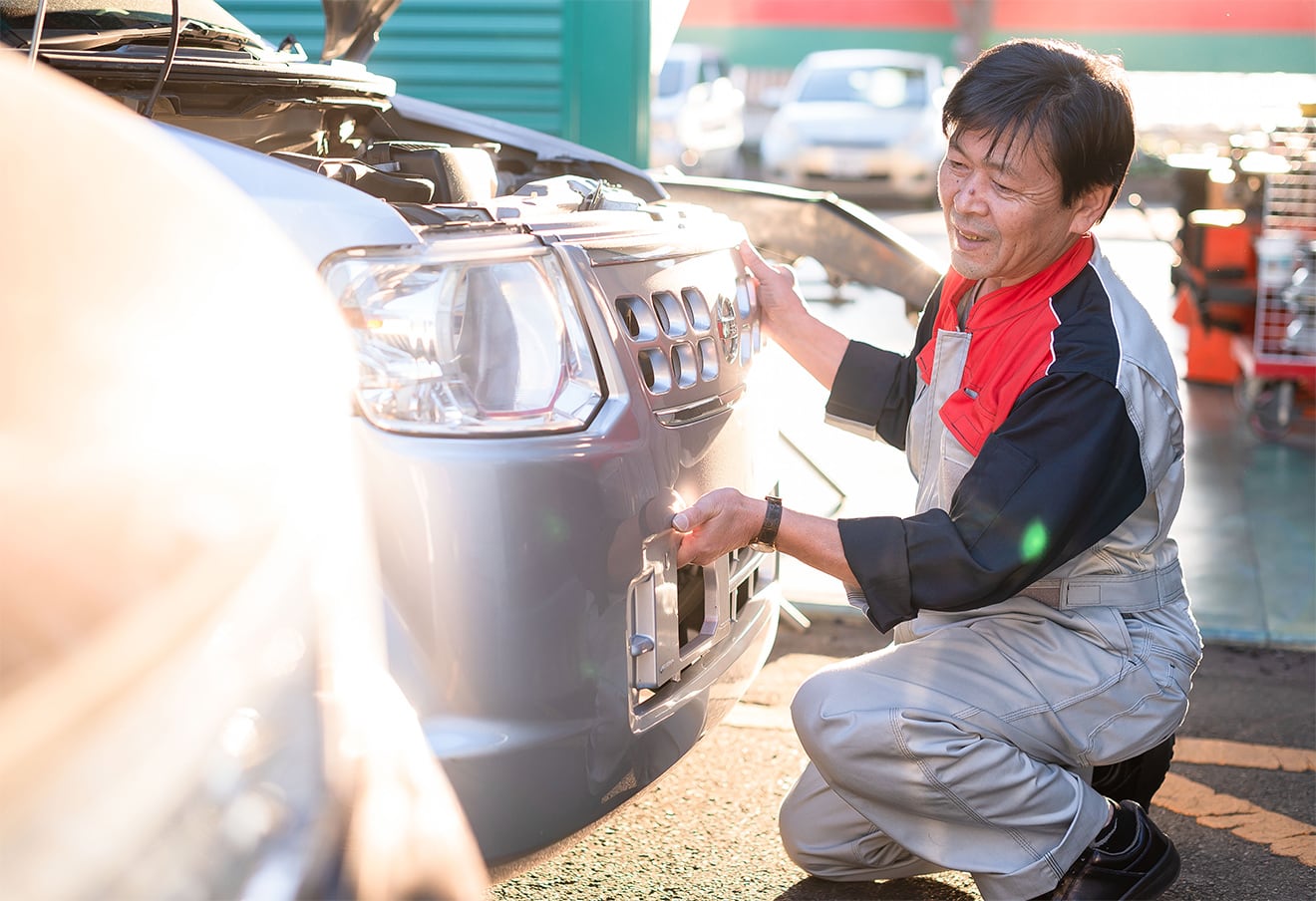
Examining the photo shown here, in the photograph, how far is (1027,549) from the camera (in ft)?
6.38

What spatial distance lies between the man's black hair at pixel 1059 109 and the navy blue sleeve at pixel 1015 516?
0.32 metres

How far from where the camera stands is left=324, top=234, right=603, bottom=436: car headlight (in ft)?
5.20

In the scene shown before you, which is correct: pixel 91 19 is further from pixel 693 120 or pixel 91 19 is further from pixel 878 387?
pixel 693 120

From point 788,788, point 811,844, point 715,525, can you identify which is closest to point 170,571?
point 715,525

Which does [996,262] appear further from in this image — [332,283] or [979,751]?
[332,283]

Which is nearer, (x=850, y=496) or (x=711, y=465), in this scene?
(x=711, y=465)

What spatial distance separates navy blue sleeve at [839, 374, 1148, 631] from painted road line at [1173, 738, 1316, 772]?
1086 mm

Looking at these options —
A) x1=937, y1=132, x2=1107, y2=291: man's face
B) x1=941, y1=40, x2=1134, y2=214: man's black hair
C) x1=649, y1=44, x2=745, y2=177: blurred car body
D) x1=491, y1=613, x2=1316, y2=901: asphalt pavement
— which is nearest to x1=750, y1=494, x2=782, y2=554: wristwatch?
x1=491, y1=613, x2=1316, y2=901: asphalt pavement

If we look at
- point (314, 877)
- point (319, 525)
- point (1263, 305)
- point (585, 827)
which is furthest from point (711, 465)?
point (1263, 305)

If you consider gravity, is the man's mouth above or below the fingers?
above

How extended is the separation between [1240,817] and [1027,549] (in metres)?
1.02

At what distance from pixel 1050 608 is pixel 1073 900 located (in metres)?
0.42

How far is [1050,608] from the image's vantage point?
212 cm

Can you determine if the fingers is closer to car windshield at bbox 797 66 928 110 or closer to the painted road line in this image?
the painted road line
